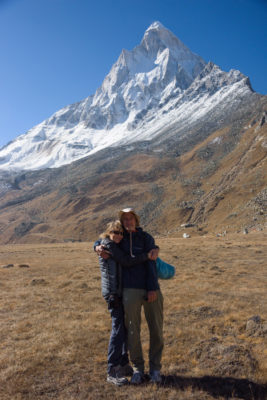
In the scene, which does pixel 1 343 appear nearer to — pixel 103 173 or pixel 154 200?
pixel 154 200

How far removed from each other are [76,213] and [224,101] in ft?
407

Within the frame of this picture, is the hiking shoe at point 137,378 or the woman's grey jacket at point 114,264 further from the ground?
the woman's grey jacket at point 114,264

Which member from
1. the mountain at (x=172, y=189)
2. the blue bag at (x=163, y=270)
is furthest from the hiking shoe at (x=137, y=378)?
the mountain at (x=172, y=189)

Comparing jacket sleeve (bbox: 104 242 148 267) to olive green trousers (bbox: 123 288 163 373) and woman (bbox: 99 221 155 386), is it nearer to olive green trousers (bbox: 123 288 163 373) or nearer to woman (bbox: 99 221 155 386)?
woman (bbox: 99 221 155 386)

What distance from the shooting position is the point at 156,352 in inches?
225

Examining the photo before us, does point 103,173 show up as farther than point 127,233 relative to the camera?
Yes

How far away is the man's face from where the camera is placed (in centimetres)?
584

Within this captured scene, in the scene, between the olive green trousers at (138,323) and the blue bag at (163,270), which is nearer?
the olive green trousers at (138,323)

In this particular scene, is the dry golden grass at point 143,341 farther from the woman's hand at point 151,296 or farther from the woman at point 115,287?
the woman's hand at point 151,296

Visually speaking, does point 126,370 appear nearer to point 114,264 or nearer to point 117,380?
point 117,380

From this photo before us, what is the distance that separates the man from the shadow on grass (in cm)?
41

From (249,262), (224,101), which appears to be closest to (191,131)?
(224,101)

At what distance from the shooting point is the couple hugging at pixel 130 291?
560 cm

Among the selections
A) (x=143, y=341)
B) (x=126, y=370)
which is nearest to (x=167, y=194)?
(x=143, y=341)
